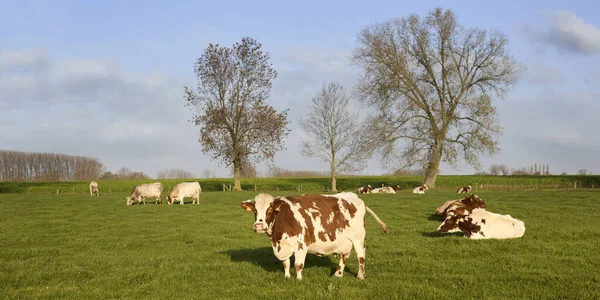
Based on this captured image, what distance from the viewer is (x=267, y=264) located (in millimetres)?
10977

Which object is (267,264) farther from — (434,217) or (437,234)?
(434,217)

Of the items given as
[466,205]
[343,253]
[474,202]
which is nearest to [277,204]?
[343,253]

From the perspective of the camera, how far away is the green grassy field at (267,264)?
839cm

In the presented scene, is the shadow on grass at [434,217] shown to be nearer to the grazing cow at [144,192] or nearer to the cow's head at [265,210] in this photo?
the cow's head at [265,210]

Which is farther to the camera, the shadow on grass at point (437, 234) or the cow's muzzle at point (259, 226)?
the shadow on grass at point (437, 234)

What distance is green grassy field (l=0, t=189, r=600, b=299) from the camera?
8391 millimetres

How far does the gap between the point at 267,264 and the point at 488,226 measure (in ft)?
22.6

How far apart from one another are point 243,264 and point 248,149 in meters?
45.6

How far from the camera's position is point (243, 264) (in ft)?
36.2

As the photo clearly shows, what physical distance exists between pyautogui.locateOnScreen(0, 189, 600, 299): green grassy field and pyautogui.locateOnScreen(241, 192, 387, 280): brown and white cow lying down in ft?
1.89

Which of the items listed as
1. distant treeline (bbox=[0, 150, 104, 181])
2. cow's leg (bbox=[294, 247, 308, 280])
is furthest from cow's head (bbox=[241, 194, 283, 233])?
distant treeline (bbox=[0, 150, 104, 181])

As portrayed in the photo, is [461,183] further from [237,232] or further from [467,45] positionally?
[237,232]

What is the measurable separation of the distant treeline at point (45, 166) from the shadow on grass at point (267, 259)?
128092mm

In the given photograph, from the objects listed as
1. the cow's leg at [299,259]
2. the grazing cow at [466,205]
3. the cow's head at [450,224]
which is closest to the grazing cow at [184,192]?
the grazing cow at [466,205]
